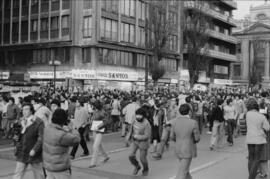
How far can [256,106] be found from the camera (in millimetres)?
8406

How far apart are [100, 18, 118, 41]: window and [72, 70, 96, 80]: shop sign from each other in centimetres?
663

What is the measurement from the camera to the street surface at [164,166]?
368 inches

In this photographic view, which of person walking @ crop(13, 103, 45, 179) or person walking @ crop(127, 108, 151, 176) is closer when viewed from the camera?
person walking @ crop(13, 103, 45, 179)

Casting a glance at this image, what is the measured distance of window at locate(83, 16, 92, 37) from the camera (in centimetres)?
3931

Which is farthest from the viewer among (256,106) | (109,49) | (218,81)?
(218,81)

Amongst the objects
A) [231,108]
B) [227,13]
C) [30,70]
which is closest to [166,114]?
[231,108]

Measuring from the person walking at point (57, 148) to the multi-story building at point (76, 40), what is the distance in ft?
92.9

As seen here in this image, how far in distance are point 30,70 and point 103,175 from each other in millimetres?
35642

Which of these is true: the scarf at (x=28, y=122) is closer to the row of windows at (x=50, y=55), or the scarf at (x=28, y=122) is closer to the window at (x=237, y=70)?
the row of windows at (x=50, y=55)

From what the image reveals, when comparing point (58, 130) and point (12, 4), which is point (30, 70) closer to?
point (12, 4)

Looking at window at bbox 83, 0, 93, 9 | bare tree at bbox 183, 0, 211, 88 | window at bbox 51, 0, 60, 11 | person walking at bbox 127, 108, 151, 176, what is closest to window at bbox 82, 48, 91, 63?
window at bbox 83, 0, 93, 9

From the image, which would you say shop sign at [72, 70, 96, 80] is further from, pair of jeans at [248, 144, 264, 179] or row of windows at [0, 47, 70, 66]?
pair of jeans at [248, 144, 264, 179]

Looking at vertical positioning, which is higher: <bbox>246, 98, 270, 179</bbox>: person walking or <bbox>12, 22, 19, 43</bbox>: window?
<bbox>12, 22, 19, 43</bbox>: window

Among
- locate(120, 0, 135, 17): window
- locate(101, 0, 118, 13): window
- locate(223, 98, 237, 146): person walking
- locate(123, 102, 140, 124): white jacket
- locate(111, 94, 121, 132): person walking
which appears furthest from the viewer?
locate(120, 0, 135, 17): window
